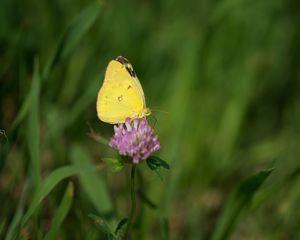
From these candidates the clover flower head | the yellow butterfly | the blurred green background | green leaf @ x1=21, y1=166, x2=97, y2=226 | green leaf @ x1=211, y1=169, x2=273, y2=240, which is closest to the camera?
the clover flower head

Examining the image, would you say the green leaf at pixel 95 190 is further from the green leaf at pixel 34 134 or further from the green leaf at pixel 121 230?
the green leaf at pixel 121 230

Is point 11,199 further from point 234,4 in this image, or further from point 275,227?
point 234,4

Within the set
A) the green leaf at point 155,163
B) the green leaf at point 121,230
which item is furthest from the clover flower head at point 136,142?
the green leaf at point 121,230

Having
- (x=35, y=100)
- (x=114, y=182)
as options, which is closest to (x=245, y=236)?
(x=114, y=182)

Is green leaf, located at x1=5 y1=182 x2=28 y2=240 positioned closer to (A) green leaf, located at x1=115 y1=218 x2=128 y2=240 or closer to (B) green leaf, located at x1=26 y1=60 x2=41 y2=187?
(B) green leaf, located at x1=26 y1=60 x2=41 y2=187

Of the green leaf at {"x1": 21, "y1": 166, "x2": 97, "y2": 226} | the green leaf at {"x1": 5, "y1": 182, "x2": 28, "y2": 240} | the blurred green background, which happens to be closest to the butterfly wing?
the blurred green background

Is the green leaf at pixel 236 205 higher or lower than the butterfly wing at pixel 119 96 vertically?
lower
